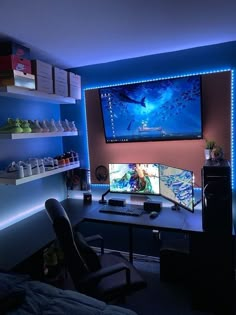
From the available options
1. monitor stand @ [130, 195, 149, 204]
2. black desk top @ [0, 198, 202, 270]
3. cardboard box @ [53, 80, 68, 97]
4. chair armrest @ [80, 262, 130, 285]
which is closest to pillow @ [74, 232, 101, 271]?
chair armrest @ [80, 262, 130, 285]

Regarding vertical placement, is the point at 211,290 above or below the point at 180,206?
below

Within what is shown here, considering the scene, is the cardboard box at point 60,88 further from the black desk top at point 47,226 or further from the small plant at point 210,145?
the small plant at point 210,145

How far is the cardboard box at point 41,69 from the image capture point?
218cm

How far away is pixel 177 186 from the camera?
2316 mm

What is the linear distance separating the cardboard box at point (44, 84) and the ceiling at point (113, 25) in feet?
0.86

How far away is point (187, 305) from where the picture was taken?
2.12 meters

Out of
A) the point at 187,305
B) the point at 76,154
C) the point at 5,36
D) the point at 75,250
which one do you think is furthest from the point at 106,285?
the point at 5,36

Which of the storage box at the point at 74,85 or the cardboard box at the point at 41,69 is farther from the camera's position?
the storage box at the point at 74,85

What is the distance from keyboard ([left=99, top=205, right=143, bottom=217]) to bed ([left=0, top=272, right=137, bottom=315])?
110cm

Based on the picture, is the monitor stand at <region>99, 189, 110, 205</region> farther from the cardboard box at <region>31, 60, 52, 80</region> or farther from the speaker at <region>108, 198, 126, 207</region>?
the cardboard box at <region>31, 60, 52, 80</region>

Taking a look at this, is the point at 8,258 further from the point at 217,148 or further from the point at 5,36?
the point at 217,148

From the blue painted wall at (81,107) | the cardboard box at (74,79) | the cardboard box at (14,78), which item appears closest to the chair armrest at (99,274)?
the blue painted wall at (81,107)

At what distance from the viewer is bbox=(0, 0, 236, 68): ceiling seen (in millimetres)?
1524

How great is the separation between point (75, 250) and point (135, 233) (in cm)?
141
